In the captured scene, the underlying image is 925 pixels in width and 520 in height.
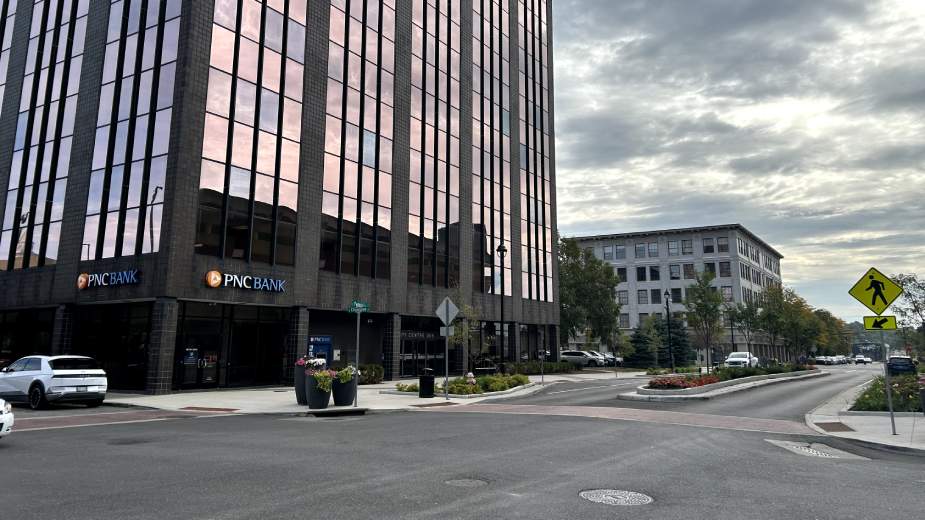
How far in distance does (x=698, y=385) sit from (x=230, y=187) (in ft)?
74.2

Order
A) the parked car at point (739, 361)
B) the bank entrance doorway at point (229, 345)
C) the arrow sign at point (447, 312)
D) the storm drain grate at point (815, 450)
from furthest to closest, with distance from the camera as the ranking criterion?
the parked car at point (739, 361) → the bank entrance doorway at point (229, 345) → the arrow sign at point (447, 312) → the storm drain grate at point (815, 450)

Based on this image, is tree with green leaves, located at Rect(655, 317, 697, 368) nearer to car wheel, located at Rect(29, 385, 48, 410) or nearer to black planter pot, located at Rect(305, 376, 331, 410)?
black planter pot, located at Rect(305, 376, 331, 410)

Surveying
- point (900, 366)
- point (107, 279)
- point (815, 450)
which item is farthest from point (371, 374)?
point (900, 366)

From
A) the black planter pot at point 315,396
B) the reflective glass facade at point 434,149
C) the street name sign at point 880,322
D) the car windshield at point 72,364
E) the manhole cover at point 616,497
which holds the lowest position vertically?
the manhole cover at point 616,497

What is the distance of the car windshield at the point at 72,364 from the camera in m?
18.5

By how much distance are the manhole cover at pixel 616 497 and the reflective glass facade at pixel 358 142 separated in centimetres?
2543

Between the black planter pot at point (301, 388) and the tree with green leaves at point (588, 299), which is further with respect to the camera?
the tree with green leaves at point (588, 299)

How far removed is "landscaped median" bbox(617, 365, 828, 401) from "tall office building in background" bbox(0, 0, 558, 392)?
48.1 ft

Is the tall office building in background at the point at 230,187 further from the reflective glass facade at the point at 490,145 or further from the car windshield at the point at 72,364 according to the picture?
the car windshield at the point at 72,364

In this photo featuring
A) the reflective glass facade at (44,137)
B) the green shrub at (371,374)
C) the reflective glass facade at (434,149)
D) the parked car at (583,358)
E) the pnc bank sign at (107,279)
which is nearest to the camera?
the pnc bank sign at (107,279)

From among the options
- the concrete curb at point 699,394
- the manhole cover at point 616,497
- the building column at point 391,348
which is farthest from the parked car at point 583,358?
the manhole cover at point 616,497

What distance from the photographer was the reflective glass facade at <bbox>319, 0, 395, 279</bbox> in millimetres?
31828

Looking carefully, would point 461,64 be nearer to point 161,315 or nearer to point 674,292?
point 161,315

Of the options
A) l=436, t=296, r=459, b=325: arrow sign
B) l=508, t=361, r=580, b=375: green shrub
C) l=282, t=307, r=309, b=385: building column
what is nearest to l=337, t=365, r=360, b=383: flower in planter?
l=436, t=296, r=459, b=325: arrow sign
